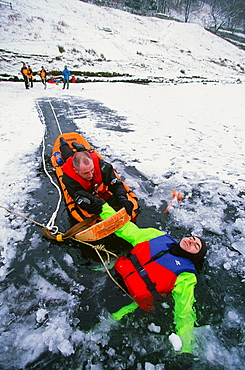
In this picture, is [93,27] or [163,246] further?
[93,27]

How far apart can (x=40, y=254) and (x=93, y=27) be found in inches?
1602

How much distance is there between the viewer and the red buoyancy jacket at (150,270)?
2.23 meters

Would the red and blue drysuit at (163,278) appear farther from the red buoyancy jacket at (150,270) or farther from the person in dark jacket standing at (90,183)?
the person in dark jacket standing at (90,183)

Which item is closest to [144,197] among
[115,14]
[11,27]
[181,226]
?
[181,226]

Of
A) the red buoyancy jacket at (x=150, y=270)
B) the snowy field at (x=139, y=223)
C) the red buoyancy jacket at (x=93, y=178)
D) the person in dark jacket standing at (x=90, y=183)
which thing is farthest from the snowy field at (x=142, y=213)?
the red buoyancy jacket at (x=93, y=178)

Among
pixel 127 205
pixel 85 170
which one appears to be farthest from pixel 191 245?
pixel 85 170

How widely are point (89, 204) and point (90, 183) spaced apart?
457mm

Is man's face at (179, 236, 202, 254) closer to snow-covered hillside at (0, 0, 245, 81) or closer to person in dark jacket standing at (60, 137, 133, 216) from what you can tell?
person in dark jacket standing at (60, 137, 133, 216)

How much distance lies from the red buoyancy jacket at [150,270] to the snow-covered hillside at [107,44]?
19.8 meters

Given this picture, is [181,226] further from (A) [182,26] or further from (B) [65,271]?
(A) [182,26]

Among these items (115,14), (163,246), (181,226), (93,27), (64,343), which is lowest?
(64,343)

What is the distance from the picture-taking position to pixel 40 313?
2.14 metres

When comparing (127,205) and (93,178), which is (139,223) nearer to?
(127,205)

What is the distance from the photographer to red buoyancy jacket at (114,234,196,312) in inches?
87.7
